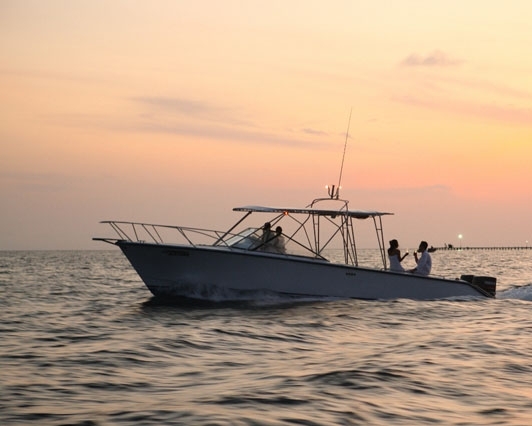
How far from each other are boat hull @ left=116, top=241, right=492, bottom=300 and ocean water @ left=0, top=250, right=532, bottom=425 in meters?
0.52

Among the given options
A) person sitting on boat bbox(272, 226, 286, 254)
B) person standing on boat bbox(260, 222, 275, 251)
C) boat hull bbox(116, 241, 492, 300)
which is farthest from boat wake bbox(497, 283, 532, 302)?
person standing on boat bbox(260, 222, 275, 251)

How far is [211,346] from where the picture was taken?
13297mm

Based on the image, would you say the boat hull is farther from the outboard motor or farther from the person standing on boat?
the outboard motor

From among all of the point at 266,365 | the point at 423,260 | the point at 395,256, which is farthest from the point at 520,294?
the point at 266,365

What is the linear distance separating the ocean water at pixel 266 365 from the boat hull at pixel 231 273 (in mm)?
521

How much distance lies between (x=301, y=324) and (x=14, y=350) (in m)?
6.48

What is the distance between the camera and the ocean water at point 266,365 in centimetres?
817

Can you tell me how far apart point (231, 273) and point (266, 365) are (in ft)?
29.2

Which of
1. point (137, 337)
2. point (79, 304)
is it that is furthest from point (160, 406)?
point (79, 304)

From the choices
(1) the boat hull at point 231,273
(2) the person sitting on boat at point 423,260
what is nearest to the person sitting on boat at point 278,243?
(1) the boat hull at point 231,273

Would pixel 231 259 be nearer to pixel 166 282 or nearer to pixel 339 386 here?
pixel 166 282

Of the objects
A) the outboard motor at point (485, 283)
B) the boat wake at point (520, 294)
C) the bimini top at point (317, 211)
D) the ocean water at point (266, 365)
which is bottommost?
the ocean water at point (266, 365)

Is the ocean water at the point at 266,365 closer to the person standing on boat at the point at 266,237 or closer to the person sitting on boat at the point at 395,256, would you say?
the person standing on boat at the point at 266,237

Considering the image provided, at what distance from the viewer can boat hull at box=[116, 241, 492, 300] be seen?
65.8ft
